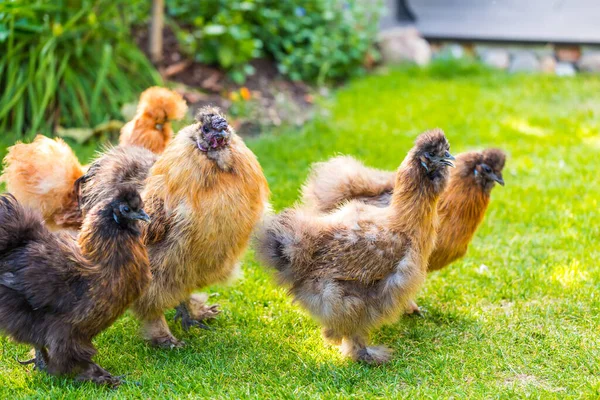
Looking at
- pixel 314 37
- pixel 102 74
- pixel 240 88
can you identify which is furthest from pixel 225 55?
pixel 102 74

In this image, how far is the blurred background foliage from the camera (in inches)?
316

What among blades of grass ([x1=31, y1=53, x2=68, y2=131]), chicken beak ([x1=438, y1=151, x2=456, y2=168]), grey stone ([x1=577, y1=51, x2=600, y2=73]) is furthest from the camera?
grey stone ([x1=577, y1=51, x2=600, y2=73])

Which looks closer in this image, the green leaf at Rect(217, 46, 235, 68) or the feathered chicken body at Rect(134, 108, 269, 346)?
the feathered chicken body at Rect(134, 108, 269, 346)

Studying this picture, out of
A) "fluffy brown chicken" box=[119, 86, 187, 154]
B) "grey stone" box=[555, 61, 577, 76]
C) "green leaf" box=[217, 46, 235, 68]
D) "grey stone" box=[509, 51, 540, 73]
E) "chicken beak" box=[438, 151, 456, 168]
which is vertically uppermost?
"chicken beak" box=[438, 151, 456, 168]

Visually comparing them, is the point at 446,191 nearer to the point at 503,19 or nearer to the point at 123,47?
the point at 123,47

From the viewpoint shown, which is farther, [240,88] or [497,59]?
[497,59]

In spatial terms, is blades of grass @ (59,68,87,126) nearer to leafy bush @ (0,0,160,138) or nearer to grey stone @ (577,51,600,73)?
leafy bush @ (0,0,160,138)

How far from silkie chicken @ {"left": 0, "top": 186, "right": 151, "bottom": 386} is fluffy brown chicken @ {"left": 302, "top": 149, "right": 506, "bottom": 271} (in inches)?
60.9

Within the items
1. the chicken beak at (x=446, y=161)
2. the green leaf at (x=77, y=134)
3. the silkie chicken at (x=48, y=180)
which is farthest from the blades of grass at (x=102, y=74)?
the chicken beak at (x=446, y=161)

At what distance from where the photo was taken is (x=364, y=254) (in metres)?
4.29

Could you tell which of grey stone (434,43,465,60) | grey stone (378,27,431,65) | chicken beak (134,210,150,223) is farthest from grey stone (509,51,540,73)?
chicken beak (134,210,150,223)

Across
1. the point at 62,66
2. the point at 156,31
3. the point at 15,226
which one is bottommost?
the point at 156,31

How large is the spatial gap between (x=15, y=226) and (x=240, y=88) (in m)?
6.07

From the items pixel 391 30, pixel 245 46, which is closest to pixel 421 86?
pixel 391 30
